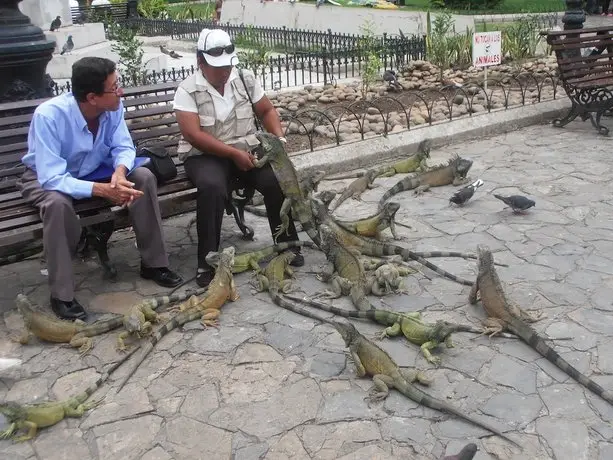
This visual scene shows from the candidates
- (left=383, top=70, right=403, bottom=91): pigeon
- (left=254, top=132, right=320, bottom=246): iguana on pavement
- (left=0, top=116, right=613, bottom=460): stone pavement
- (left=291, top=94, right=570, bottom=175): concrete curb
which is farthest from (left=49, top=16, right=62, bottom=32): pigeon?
(left=254, top=132, right=320, bottom=246): iguana on pavement

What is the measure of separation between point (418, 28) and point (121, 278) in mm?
15981

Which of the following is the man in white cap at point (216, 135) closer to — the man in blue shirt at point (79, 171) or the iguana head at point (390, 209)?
the man in blue shirt at point (79, 171)

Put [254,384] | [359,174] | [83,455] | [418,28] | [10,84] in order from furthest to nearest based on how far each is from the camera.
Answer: [418,28], [359,174], [10,84], [254,384], [83,455]

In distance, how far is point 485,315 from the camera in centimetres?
440

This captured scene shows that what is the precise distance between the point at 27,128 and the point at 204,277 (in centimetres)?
186

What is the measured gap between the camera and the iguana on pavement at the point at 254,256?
5195mm

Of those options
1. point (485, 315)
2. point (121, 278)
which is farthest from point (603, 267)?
point (121, 278)

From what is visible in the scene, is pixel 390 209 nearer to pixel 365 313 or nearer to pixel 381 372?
pixel 365 313

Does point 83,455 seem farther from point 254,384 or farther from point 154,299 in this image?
point 154,299

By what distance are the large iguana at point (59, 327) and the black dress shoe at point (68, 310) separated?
12cm

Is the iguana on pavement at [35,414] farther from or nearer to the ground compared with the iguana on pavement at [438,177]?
nearer to the ground

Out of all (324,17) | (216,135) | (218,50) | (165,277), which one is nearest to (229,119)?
(216,135)

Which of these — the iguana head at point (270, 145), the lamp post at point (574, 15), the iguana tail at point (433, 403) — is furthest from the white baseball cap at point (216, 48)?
the lamp post at point (574, 15)

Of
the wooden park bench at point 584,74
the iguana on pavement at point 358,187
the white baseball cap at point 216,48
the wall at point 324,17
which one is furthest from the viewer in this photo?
the wall at point 324,17
